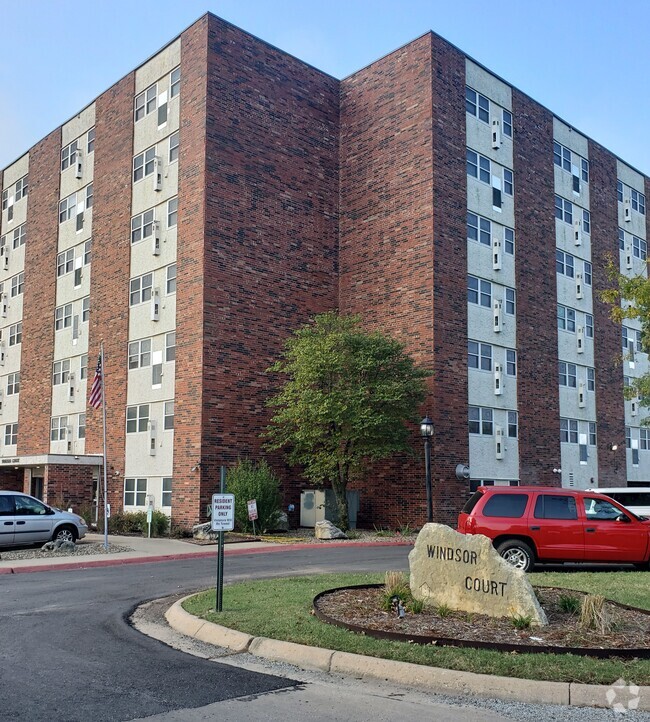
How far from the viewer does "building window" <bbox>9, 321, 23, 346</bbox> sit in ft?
139

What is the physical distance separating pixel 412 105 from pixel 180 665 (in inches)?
1101

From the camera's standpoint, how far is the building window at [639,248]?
141 ft

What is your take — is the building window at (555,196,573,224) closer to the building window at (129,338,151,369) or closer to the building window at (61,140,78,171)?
the building window at (129,338,151,369)

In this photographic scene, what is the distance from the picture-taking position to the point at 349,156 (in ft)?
115

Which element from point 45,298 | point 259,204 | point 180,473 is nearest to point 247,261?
point 259,204

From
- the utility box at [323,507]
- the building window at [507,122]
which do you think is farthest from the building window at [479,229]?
the utility box at [323,507]

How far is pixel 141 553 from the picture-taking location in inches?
850

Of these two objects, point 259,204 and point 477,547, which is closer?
point 477,547

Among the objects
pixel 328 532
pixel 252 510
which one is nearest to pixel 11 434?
pixel 252 510

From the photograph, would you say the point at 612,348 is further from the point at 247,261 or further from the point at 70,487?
the point at 70,487

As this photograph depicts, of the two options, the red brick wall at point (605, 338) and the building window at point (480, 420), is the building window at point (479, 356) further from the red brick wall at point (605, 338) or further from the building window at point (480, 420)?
the red brick wall at point (605, 338)

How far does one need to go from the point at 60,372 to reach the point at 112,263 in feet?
21.2

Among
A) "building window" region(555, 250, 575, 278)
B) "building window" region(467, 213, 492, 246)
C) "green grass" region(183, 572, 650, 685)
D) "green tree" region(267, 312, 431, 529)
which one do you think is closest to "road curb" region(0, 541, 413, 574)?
"green tree" region(267, 312, 431, 529)

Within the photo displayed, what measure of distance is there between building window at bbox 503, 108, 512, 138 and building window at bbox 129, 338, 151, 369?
693 inches
